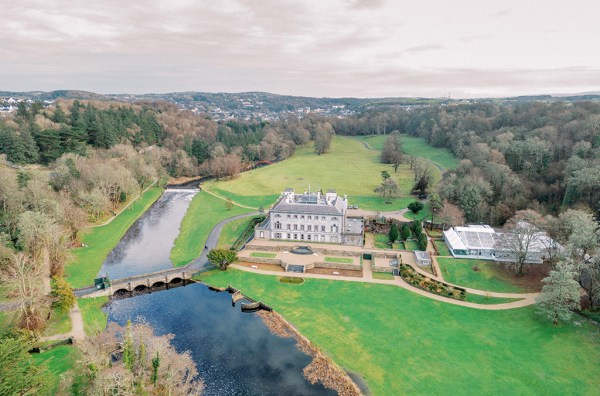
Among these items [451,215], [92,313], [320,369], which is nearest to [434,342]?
[320,369]

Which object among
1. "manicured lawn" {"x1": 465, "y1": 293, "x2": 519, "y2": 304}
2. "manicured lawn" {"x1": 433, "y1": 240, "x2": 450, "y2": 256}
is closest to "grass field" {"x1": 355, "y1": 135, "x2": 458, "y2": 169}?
"manicured lawn" {"x1": 433, "y1": 240, "x2": 450, "y2": 256}

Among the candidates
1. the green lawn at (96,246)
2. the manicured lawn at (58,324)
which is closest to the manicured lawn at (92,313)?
the manicured lawn at (58,324)

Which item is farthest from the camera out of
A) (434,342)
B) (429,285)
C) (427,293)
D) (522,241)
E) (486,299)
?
(522,241)

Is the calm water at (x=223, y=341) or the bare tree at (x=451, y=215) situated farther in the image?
the bare tree at (x=451, y=215)

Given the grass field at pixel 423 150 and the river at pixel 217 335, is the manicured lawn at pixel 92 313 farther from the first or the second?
the grass field at pixel 423 150

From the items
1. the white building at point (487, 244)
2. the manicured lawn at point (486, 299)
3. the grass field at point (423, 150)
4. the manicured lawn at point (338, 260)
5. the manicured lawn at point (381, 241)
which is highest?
the grass field at point (423, 150)

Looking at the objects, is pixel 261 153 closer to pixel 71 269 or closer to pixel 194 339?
pixel 71 269

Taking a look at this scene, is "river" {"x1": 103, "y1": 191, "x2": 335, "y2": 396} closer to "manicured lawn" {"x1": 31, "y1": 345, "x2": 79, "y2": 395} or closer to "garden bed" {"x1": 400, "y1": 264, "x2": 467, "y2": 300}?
"manicured lawn" {"x1": 31, "y1": 345, "x2": 79, "y2": 395}

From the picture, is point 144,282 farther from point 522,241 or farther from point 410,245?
point 522,241
